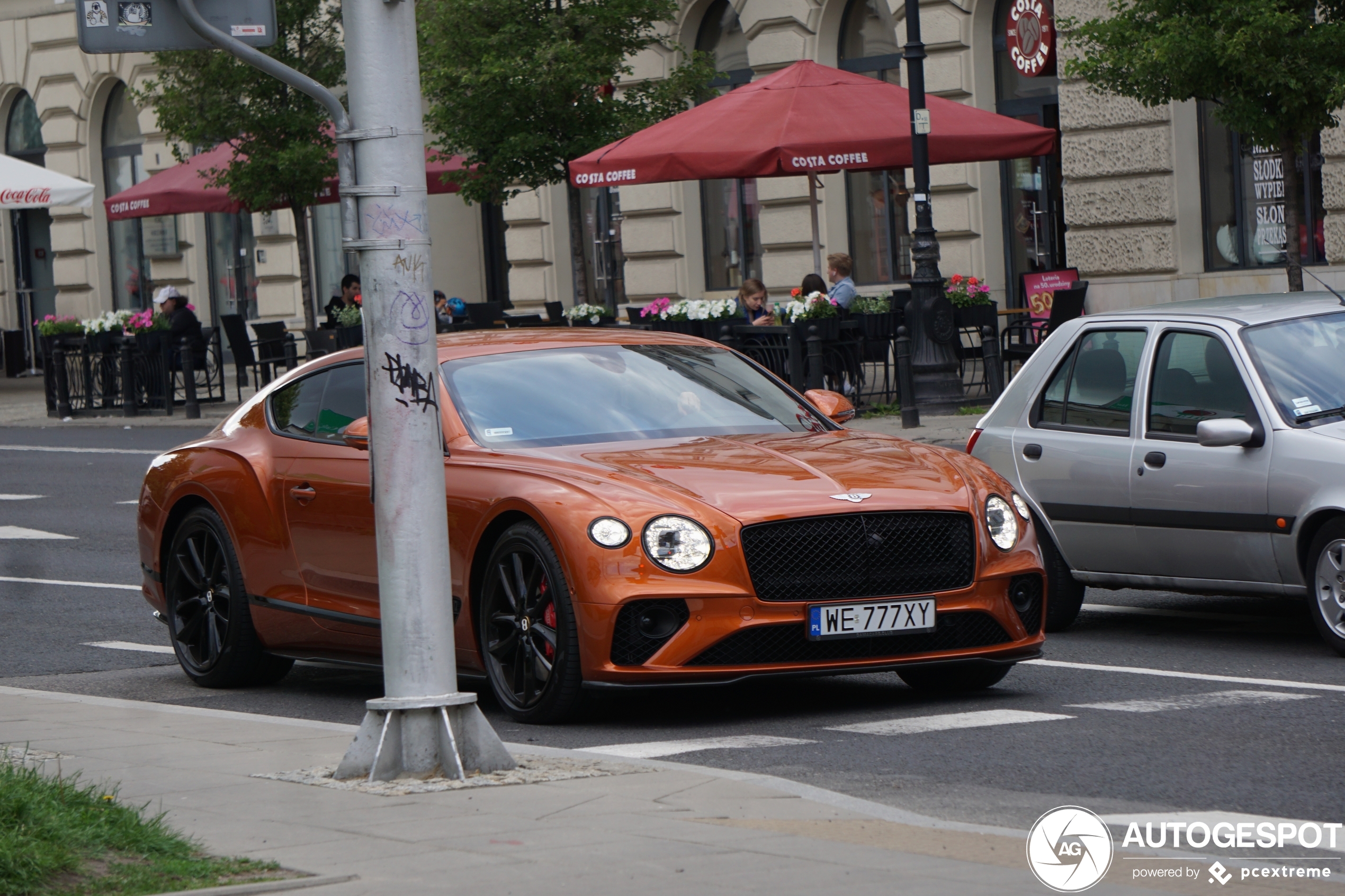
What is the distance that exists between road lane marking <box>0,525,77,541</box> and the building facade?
7595mm

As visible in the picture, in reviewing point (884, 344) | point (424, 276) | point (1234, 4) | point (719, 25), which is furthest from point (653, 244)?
point (424, 276)

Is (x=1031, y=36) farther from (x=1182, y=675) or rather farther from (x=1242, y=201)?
(x=1182, y=675)

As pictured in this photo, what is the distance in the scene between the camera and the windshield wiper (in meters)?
8.88

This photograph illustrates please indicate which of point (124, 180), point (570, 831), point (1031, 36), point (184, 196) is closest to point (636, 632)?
point (570, 831)

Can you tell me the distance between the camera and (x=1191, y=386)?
9391mm

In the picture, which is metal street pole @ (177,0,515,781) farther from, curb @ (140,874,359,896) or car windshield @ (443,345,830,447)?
car windshield @ (443,345,830,447)

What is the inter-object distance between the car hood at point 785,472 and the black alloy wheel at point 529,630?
1.36ft

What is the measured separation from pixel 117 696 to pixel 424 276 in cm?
351

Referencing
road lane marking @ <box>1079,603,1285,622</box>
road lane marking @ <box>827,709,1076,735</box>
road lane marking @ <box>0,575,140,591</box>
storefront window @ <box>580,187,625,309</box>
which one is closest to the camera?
road lane marking @ <box>827,709,1076,735</box>

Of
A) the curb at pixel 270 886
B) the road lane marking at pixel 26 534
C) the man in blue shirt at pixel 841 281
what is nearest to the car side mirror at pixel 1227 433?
the curb at pixel 270 886

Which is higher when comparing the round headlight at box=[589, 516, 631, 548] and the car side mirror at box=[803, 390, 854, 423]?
the car side mirror at box=[803, 390, 854, 423]

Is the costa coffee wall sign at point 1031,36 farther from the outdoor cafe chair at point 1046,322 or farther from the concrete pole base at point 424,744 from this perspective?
the concrete pole base at point 424,744

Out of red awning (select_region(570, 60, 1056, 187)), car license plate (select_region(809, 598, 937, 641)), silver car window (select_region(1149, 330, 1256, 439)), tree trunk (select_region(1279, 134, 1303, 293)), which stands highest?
red awning (select_region(570, 60, 1056, 187))

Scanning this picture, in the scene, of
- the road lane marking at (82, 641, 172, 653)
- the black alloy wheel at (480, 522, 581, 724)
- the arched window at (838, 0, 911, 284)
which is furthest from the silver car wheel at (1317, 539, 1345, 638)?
the arched window at (838, 0, 911, 284)
